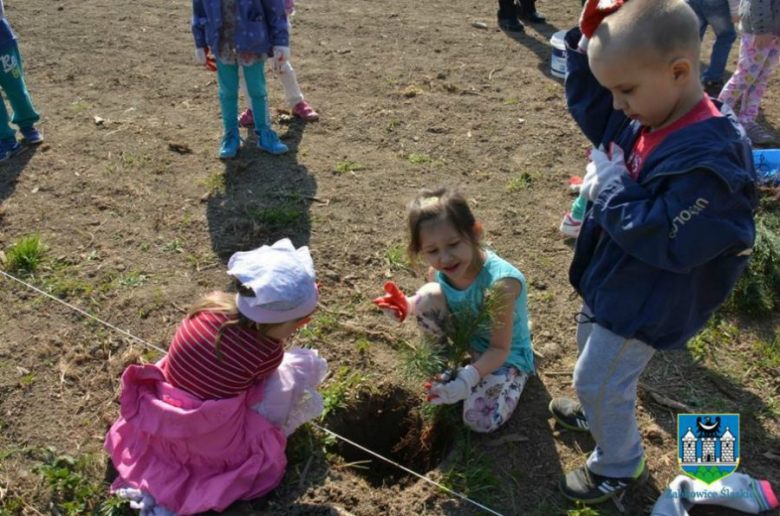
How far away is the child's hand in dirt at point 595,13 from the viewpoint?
2.21m

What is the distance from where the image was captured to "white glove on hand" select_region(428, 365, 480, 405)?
9.50ft

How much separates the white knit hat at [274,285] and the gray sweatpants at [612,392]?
40.9 inches

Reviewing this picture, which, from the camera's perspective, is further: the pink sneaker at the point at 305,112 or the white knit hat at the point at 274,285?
the pink sneaker at the point at 305,112

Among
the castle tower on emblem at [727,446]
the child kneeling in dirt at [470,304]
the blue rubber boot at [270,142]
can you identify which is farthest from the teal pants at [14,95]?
the castle tower on emblem at [727,446]

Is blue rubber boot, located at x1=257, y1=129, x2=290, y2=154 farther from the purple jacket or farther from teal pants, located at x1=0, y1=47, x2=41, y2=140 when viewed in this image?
teal pants, located at x1=0, y1=47, x2=41, y2=140

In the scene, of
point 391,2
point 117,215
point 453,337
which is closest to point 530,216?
point 453,337

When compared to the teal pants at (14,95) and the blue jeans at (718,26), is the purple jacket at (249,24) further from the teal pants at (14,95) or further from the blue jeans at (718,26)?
the blue jeans at (718,26)

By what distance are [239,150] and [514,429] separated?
3346mm

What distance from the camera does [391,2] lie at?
883 cm

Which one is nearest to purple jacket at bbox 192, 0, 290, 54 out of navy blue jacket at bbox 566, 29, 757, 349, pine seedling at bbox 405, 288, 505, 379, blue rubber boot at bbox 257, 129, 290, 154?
blue rubber boot at bbox 257, 129, 290, 154

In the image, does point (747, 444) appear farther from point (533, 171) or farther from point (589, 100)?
point (533, 171)

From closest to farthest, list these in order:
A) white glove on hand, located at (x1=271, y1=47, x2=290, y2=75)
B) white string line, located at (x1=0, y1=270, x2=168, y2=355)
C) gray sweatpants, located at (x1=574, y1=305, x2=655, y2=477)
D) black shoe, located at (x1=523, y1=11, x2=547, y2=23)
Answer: gray sweatpants, located at (x1=574, y1=305, x2=655, y2=477) < white string line, located at (x1=0, y1=270, x2=168, y2=355) < white glove on hand, located at (x1=271, y1=47, x2=290, y2=75) < black shoe, located at (x1=523, y1=11, x2=547, y2=23)

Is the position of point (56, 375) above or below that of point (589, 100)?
below

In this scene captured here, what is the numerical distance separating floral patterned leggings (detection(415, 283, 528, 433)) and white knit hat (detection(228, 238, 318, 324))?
652 millimetres
